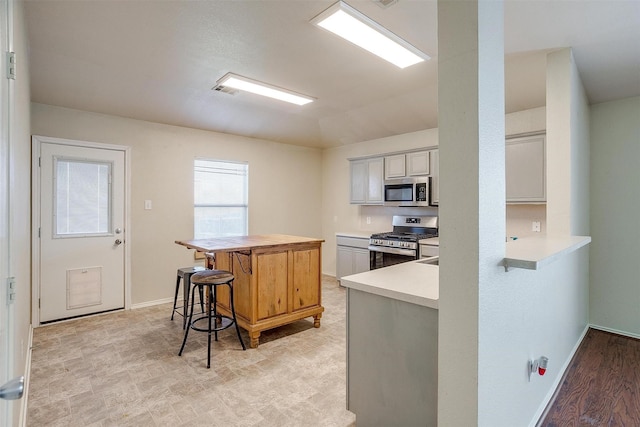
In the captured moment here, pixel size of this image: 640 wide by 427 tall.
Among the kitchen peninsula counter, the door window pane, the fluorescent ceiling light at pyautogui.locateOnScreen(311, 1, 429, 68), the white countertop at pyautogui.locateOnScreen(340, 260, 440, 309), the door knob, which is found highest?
the fluorescent ceiling light at pyautogui.locateOnScreen(311, 1, 429, 68)

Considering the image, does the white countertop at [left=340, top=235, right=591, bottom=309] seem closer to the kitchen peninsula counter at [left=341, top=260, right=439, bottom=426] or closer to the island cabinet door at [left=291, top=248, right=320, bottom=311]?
the kitchen peninsula counter at [left=341, top=260, right=439, bottom=426]

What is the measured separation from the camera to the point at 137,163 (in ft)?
13.7

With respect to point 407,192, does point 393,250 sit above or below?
below

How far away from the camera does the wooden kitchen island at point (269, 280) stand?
10.2 feet

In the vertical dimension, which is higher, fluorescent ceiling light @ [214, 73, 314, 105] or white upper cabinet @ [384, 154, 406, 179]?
fluorescent ceiling light @ [214, 73, 314, 105]

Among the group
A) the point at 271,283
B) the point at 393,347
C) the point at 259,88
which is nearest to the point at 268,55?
the point at 259,88

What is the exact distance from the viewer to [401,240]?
432 cm

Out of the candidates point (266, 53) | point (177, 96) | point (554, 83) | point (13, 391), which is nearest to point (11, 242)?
point (13, 391)

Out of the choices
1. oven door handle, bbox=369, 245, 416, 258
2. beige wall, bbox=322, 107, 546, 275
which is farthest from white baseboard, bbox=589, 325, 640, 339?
oven door handle, bbox=369, 245, 416, 258

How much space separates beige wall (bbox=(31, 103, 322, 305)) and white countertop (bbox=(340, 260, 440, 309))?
10.9 feet

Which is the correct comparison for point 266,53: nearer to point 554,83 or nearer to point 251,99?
point 251,99

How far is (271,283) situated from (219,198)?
222cm

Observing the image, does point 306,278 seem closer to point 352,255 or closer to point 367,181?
point 352,255

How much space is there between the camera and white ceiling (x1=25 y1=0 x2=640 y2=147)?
6.77 ft
